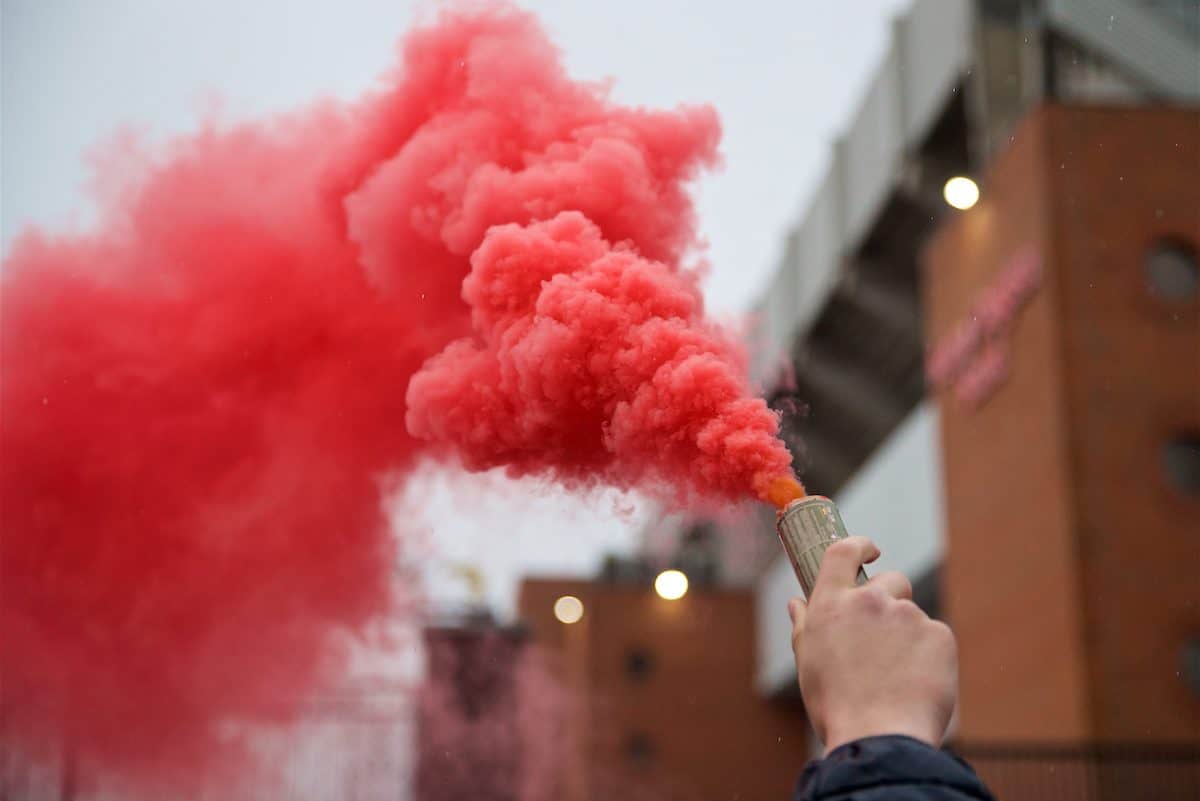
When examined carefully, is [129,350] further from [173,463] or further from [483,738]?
[483,738]

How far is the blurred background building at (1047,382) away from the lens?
1631cm

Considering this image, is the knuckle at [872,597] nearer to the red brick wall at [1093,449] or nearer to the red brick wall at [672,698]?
the red brick wall at [1093,449]

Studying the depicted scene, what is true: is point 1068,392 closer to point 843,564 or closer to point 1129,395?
point 1129,395

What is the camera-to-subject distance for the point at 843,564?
6.56 ft

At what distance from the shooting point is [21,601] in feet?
17.4

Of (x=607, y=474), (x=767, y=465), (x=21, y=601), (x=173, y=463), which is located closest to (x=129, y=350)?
(x=173, y=463)

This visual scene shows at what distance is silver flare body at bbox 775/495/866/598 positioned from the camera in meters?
2.39

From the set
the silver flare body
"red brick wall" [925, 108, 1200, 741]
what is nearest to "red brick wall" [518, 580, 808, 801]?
"red brick wall" [925, 108, 1200, 741]

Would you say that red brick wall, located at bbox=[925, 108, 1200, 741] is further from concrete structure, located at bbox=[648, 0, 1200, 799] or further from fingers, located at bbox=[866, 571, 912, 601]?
→ fingers, located at bbox=[866, 571, 912, 601]

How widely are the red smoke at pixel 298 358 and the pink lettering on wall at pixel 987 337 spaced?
1331 cm

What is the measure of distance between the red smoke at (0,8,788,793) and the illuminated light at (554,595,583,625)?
31.4 metres

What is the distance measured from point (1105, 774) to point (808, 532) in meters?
13.3

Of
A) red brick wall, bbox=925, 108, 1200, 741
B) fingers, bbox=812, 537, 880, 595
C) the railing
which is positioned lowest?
fingers, bbox=812, 537, 880, 595

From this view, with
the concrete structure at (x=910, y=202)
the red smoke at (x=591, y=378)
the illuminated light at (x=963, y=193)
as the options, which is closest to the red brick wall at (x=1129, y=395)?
the concrete structure at (x=910, y=202)
